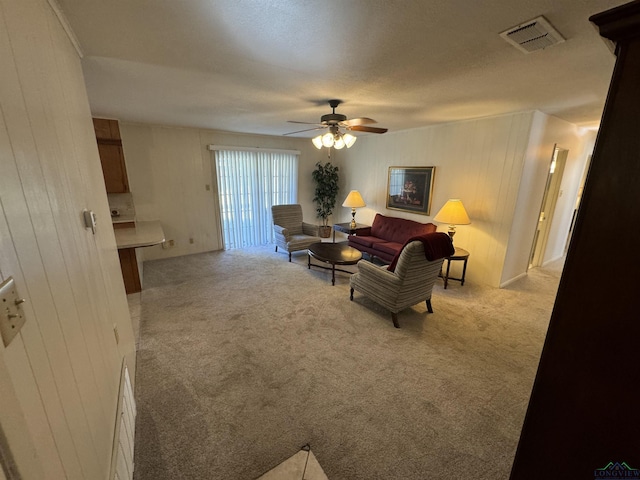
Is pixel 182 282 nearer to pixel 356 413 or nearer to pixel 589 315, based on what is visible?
pixel 356 413

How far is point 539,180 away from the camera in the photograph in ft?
11.8

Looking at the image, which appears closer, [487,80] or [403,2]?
[403,2]

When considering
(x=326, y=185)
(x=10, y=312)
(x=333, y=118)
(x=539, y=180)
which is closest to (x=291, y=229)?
(x=326, y=185)

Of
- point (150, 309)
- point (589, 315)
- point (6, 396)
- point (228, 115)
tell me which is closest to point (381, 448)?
point (589, 315)

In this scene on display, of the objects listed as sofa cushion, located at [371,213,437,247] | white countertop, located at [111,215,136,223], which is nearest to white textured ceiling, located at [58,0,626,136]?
white countertop, located at [111,215,136,223]

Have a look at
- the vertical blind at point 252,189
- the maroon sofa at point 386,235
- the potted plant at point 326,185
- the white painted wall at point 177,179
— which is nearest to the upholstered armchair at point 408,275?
the maroon sofa at point 386,235

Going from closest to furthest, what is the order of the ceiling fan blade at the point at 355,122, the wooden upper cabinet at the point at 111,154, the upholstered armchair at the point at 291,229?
the ceiling fan blade at the point at 355,122 < the wooden upper cabinet at the point at 111,154 < the upholstered armchair at the point at 291,229

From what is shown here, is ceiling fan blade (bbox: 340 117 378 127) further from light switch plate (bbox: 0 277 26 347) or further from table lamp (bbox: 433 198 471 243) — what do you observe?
light switch plate (bbox: 0 277 26 347)

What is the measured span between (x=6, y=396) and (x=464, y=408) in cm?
227

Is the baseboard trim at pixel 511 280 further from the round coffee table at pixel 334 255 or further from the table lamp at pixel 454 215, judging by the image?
the round coffee table at pixel 334 255

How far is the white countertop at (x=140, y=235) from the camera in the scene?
3117mm

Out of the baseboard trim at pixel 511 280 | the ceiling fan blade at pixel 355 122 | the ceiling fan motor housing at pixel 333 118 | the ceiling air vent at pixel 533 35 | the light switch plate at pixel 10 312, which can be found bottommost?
the baseboard trim at pixel 511 280

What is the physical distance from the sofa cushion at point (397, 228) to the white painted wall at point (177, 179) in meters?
2.73

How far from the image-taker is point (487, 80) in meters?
2.16
